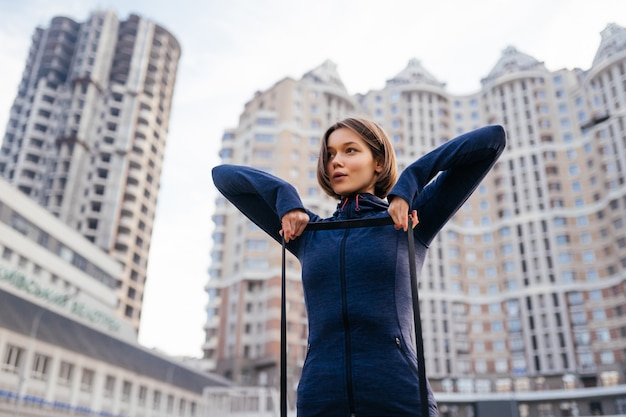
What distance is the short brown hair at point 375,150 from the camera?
8.58 feet

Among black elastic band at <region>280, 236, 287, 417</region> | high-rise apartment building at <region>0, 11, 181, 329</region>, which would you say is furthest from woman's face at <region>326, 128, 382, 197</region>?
high-rise apartment building at <region>0, 11, 181, 329</region>

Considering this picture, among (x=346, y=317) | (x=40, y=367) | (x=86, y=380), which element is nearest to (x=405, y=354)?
(x=346, y=317)

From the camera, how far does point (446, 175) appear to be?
8.04 ft

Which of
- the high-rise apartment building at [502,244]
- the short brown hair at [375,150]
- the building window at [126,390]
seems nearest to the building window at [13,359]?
the building window at [126,390]

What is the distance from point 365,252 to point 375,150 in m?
0.54

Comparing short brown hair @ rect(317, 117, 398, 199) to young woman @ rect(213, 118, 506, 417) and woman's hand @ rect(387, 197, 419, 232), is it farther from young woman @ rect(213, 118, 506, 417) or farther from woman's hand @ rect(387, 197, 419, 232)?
woman's hand @ rect(387, 197, 419, 232)

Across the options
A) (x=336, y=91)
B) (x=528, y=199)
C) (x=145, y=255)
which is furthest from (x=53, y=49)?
(x=528, y=199)

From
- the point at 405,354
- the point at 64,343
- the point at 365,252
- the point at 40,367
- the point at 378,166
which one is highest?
the point at 64,343

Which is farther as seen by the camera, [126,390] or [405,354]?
[126,390]

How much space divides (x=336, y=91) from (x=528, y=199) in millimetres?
26963

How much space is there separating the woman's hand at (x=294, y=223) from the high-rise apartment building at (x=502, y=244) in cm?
5418

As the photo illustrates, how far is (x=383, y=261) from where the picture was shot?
2279 mm

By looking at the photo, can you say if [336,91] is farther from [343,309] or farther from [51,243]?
[343,309]

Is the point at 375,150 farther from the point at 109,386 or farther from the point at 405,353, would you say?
the point at 109,386
